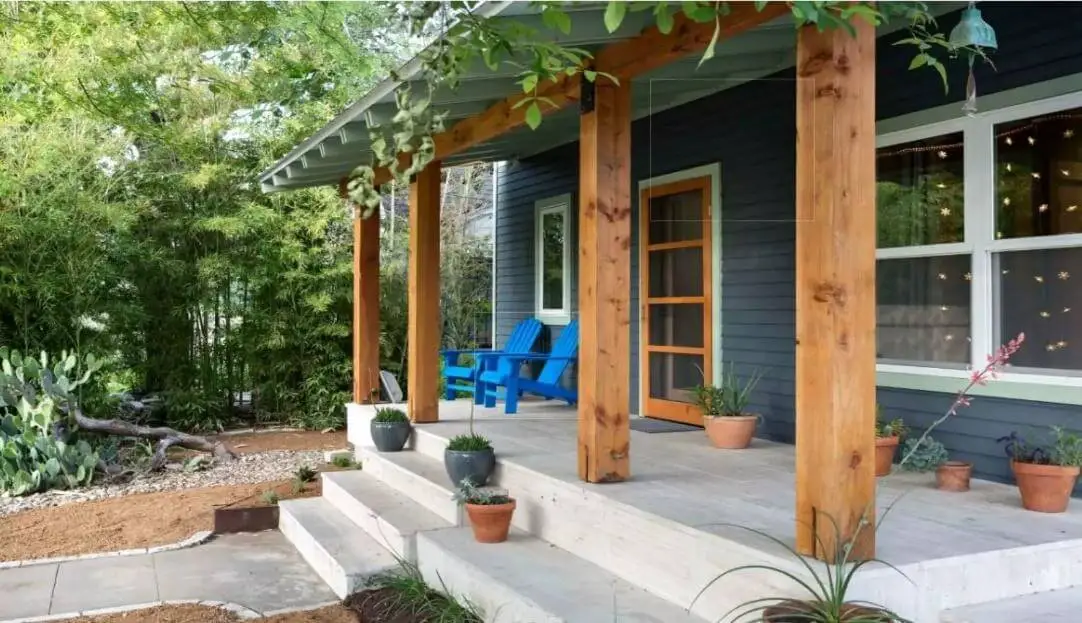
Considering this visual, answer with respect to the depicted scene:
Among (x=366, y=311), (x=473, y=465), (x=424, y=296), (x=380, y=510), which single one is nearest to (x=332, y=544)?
(x=380, y=510)

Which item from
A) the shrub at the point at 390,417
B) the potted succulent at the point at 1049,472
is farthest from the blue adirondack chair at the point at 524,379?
the potted succulent at the point at 1049,472

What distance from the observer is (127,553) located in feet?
15.7

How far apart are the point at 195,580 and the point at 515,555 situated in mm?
1866

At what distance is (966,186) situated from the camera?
402 centimetres

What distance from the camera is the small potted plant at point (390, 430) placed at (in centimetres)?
552

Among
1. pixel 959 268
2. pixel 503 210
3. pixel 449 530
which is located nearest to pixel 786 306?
pixel 959 268

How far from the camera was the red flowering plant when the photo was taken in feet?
10.0

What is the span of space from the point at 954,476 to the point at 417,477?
2777 mm

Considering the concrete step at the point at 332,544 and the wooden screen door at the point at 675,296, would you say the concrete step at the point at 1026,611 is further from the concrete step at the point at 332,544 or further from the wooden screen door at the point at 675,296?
the wooden screen door at the point at 675,296

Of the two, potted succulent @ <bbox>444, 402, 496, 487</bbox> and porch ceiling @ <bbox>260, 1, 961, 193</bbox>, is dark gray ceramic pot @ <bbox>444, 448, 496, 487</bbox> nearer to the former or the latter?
potted succulent @ <bbox>444, 402, 496, 487</bbox>

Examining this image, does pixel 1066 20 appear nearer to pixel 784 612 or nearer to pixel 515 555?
pixel 784 612

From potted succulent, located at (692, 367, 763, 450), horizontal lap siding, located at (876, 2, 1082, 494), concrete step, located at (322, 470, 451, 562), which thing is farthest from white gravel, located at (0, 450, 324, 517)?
horizontal lap siding, located at (876, 2, 1082, 494)

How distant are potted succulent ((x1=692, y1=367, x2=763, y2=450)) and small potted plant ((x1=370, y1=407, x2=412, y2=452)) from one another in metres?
1.94

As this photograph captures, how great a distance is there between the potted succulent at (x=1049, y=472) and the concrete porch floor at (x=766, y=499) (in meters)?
0.07
